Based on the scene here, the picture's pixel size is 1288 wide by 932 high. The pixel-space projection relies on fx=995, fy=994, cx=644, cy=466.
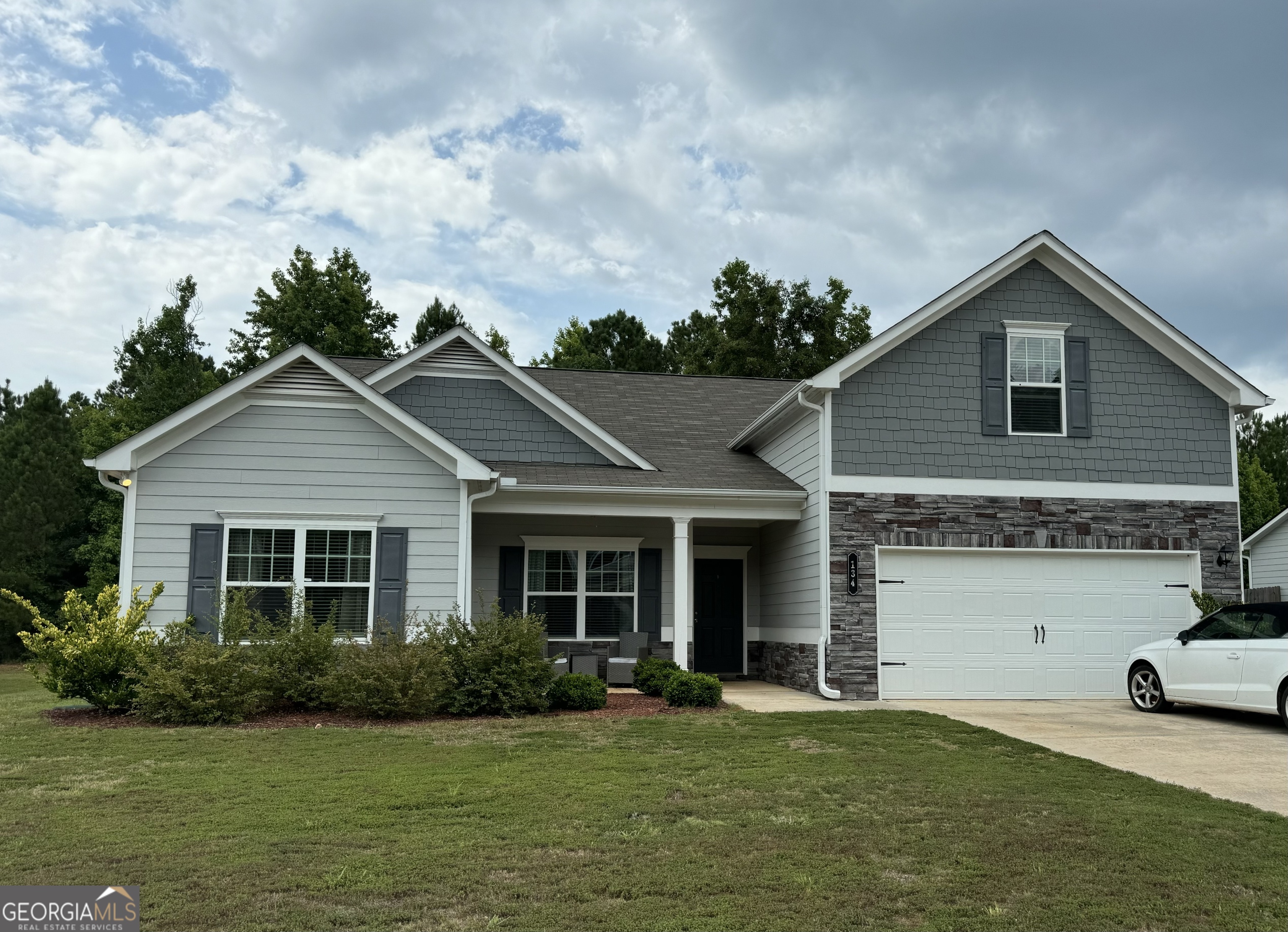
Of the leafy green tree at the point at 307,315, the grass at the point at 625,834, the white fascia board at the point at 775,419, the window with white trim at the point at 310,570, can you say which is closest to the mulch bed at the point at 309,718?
the grass at the point at 625,834

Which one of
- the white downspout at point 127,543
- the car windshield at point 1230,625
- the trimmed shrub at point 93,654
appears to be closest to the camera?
the trimmed shrub at point 93,654

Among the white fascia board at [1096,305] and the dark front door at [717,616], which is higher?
the white fascia board at [1096,305]

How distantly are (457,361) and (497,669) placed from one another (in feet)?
19.8

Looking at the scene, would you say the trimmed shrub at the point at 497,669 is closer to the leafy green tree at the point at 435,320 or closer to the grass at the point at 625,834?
the grass at the point at 625,834

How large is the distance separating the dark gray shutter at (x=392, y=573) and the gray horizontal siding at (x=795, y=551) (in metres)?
5.71

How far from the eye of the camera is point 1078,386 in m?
14.7

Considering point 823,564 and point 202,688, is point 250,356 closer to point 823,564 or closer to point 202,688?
point 202,688

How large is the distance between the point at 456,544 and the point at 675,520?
3383mm

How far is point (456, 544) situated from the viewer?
13.0 metres

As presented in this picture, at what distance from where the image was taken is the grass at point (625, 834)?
194 inches

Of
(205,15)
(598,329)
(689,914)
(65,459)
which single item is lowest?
(689,914)

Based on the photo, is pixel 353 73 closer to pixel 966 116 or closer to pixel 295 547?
pixel 295 547

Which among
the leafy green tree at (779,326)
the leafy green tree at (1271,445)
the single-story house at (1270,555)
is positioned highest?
the leafy green tree at (779,326)

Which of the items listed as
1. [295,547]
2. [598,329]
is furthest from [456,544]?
[598,329]
